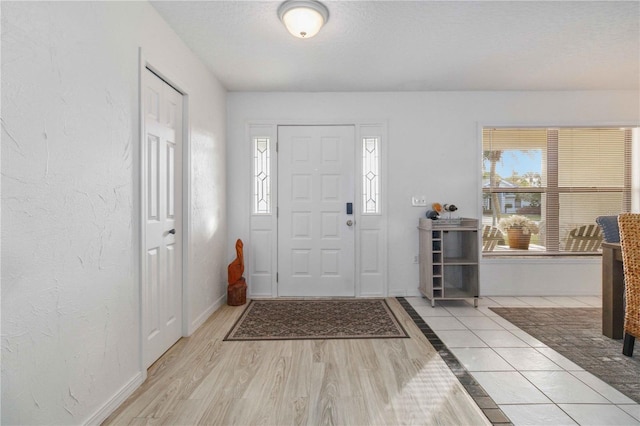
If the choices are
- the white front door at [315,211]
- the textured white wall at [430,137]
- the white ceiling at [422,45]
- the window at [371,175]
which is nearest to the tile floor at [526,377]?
the textured white wall at [430,137]

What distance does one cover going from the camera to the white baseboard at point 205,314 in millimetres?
2869

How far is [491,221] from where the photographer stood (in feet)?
13.4

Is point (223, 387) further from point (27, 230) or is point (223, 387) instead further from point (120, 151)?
point (120, 151)

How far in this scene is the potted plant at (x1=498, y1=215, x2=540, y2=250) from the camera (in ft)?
13.4

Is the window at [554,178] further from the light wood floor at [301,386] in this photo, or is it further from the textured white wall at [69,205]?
the textured white wall at [69,205]

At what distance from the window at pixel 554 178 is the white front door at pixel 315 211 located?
1.77 meters

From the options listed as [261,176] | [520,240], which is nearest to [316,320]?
[261,176]

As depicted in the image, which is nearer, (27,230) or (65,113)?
(27,230)

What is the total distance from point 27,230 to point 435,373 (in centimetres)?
226

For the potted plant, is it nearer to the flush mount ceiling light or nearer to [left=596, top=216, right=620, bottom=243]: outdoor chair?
[left=596, top=216, right=620, bottom=243]: outdoor chair

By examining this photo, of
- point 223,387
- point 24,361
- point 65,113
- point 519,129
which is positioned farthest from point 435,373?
point 519,129

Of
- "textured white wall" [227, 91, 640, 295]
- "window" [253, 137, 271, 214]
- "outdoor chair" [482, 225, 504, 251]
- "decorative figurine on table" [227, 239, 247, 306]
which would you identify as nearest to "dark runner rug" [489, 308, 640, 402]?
"textured white wall" [227, 91, 640, 295]

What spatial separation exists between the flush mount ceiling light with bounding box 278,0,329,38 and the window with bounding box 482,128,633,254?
9.13 ft

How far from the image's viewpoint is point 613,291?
2584mm
